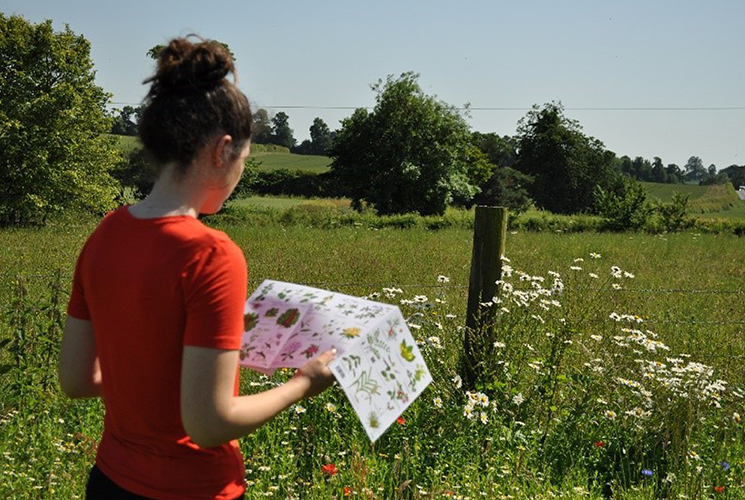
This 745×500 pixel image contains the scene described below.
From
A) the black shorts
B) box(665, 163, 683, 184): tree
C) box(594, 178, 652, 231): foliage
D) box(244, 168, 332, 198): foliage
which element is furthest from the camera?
box(665, 163, 683, 184): tree

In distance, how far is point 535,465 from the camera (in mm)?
4234

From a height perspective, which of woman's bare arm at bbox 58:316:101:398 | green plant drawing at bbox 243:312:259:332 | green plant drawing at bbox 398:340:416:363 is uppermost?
A: green plant drawing at bbox 243:312:259:332

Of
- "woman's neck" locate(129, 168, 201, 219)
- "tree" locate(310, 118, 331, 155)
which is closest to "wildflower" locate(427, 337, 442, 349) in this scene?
"woman's neck" locate(129, 168, 201, 219)

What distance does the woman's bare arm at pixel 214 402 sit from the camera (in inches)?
54.0

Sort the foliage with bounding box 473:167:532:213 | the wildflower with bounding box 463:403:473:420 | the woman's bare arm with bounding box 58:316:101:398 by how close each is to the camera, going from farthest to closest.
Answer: the foliage with bounding box 473:167:532:213 < the wildflower with bounding box 463:403:473:420 < the woman's bare arm with bounding box 58:316:101:398

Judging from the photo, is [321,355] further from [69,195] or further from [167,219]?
[69,195]

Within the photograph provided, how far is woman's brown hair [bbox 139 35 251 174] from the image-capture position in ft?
4.73

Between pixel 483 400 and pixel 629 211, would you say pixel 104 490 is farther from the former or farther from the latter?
pixel 629 211

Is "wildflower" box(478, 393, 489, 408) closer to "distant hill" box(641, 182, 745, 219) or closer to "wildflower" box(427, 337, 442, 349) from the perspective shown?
"wildflower" box(427, 337, 442, 349)

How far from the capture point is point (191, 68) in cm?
145

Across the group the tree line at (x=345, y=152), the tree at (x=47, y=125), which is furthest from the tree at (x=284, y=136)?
the tree at (x=47, y=125)

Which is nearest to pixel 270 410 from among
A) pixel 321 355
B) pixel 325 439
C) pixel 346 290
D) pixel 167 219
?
pixel 321 355

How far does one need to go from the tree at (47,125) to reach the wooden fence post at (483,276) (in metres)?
24.2

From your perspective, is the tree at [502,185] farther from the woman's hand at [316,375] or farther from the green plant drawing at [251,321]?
the woman's hand at [316,375]
